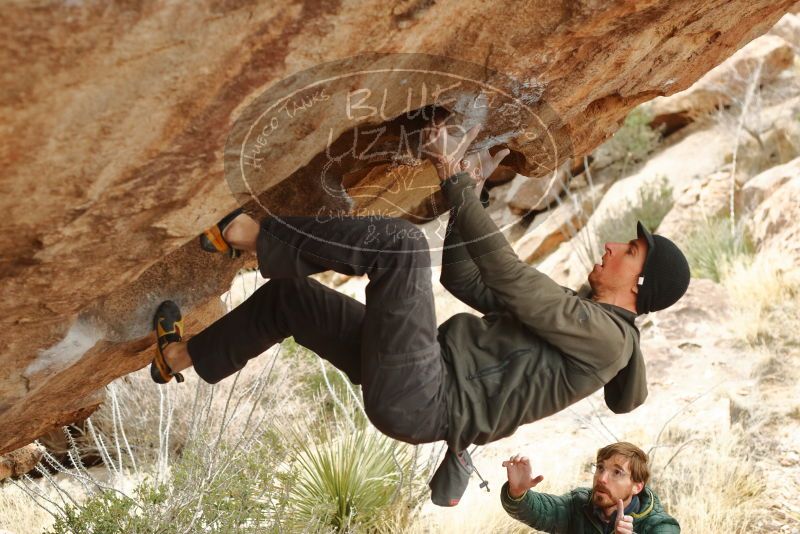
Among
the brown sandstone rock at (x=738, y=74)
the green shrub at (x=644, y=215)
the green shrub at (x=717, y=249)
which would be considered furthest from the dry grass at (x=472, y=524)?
the brown sandstone rock at (x=738, y=74)

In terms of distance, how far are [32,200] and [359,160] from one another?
153 cm

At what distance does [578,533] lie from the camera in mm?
4129

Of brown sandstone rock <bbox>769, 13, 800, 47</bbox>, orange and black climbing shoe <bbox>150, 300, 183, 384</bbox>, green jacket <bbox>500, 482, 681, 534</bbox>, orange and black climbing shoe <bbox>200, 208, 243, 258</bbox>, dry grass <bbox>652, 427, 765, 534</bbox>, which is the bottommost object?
brown sandstone rock <bbox>769, 13, 800, 47</bbox>

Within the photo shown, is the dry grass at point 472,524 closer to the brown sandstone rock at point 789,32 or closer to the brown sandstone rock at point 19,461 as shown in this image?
the brown sandstone rock at point 19,461

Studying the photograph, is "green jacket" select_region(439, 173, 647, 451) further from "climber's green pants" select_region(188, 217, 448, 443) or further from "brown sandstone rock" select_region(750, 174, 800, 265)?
"brown sandstone rock" select_region(750, 174, 800, 265)

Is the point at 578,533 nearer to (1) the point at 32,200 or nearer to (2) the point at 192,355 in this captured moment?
(2) the point at 192,355

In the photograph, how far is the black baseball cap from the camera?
3.11m

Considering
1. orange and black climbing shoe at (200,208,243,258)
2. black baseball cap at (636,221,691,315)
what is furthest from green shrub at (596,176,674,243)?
orange and black climbing shoe at (200,208,243,258)

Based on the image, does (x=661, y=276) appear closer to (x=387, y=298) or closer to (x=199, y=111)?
(x=387, y=298)

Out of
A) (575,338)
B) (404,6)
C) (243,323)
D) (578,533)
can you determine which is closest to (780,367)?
(578,533)

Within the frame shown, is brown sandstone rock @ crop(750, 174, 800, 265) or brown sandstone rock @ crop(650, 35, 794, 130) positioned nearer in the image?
brown sandstone rock @ crop(750, 174, 800, 265)

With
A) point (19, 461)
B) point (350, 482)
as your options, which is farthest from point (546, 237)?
point (19, 461)

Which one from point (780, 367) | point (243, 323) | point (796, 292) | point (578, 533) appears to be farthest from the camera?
point (796, 292)

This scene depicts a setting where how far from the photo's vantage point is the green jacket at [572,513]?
3984 millimetres
